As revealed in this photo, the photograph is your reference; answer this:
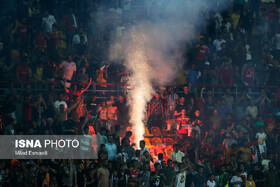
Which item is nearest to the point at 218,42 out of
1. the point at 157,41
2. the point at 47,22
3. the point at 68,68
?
the point at 157,41

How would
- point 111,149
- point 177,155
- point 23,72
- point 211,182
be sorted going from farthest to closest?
point 23,72 < point 177,155 < point 111,149 < point 211,182

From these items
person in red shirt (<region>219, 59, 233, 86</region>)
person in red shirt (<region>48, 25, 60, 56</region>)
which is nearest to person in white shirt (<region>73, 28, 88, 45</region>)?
person in red shirt (<region>48, 25, 60, 56</region>)

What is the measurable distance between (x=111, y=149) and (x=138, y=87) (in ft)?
10.2

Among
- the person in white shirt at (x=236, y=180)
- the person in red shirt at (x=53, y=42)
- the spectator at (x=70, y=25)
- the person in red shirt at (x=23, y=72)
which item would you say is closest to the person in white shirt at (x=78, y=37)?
the spectator at (x=70, y=25)

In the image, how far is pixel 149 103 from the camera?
13.2 metres

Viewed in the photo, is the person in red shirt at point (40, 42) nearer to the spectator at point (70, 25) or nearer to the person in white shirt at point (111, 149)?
the spectator at point (70, 25)

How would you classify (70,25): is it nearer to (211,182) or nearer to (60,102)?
(60,102)

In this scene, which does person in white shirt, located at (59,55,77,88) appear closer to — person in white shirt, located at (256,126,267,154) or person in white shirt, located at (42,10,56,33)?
person in white shirt, located at (42,10,56,33)

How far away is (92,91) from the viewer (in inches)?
517

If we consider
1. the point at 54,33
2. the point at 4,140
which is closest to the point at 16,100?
the point at 4,140

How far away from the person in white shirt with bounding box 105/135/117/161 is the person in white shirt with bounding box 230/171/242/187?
2393mm

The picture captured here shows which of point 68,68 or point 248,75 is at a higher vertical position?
point 68,68

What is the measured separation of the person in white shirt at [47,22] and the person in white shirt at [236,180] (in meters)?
7.00

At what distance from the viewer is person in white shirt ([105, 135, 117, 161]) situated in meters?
10.7
